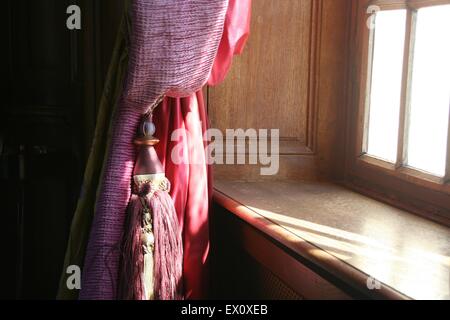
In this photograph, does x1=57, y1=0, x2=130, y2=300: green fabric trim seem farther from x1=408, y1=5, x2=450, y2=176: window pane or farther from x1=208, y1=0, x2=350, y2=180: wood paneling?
x1=408, y1=5, x2=450, y2=176: window pane

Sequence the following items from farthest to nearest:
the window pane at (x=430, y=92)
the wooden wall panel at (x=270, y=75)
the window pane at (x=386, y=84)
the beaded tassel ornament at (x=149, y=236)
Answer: the wooden wall panel at (x=270, y=75) < the window pane at (x=386, y=84) < the window pane at (x=430, y=92) < the beaded tassel ornament at (x=149, y=236)

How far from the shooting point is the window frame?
4.75 ft

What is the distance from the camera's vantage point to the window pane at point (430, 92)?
1.42m

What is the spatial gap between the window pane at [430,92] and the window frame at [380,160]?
0.02 meters

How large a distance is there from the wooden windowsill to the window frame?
0.05 meters

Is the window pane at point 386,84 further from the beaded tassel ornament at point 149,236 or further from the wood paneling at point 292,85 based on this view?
the beaded tassel ornament at point 149,236

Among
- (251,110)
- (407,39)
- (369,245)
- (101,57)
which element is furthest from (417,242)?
(101,57)

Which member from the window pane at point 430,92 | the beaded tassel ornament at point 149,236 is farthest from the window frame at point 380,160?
the beaded tassel ornament at point 149,236

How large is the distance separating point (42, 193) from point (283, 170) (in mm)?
790

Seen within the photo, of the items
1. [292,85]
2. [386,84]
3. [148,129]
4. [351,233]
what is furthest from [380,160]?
[148,129]

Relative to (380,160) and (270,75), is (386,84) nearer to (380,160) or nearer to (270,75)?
(380,160)

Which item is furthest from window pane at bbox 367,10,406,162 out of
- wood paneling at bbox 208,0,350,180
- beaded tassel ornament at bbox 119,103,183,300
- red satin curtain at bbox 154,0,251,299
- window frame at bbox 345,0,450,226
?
beaded tassel ornament at bbox 119,103,183,300

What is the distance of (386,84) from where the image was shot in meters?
1.66

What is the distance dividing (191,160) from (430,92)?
2.04ft
